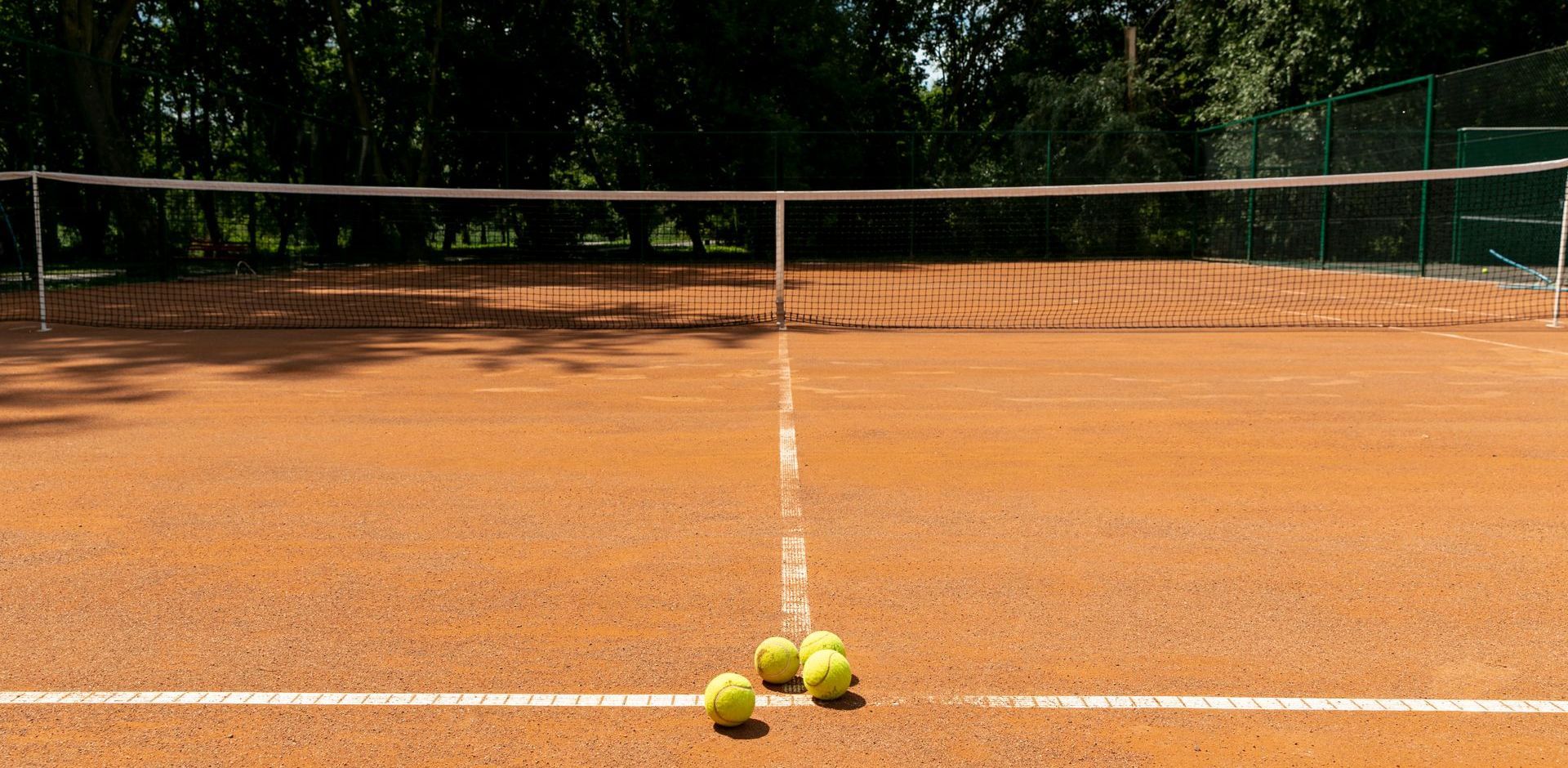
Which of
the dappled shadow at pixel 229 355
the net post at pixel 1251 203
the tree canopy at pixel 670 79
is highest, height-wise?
the tree canopy at pixel 670 79

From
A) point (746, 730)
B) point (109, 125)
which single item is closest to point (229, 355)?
point (746, 730)

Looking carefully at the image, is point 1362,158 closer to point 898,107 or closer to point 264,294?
point 898,107

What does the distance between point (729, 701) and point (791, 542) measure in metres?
1.64

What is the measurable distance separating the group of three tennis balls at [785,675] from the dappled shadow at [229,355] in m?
5.24

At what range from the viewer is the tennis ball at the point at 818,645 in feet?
10.7

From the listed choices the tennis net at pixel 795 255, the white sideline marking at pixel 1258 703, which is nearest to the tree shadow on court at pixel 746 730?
the white sideline marking at pixel 1258 703

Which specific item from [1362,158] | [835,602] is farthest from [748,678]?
[1362,158]

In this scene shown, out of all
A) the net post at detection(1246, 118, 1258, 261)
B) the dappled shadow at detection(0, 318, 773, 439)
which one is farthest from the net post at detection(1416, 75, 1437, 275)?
the dappled shadow at detection(0, 318, 773, 439)

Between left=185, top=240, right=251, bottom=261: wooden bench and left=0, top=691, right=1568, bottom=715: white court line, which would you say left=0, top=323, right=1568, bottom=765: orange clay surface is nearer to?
left=0, top=691, right=1568, bottom=715: white court line

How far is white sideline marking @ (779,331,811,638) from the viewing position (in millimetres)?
3715

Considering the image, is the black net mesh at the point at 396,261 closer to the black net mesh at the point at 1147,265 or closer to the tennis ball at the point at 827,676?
the black net mesh at the point at 1147,265

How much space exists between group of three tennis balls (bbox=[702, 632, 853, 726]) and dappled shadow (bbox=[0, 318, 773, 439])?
5.24 m

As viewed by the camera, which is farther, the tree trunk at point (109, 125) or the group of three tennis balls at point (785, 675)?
the tree trunk at point (109, 125)

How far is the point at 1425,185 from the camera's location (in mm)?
19438
